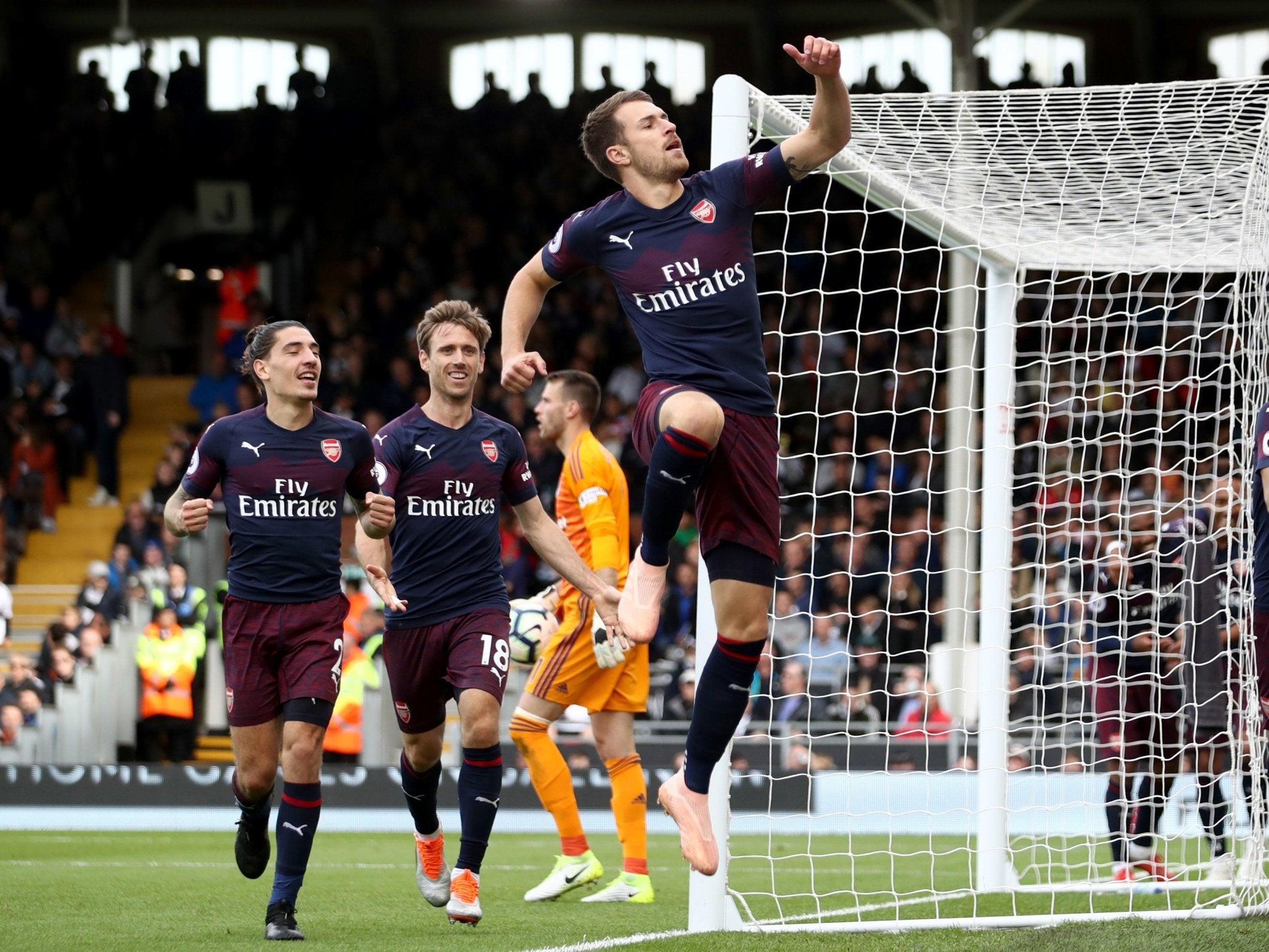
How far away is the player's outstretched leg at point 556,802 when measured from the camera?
291 inches

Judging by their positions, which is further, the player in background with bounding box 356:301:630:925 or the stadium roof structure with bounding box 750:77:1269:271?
the stadium roof structure with bounding box 750:77:1269:271

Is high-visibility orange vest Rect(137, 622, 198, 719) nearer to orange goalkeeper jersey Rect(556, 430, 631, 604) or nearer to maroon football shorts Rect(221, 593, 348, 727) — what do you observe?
orange goalkeeper jersey Rect(556, 430, 631, 604)

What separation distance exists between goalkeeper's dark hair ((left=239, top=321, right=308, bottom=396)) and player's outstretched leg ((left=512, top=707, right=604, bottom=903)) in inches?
82.4

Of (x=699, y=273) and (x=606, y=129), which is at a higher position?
(x=606, y=129)

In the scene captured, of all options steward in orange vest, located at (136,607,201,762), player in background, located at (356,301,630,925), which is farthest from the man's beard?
steward in orange vest, located at (136,607,201,762)

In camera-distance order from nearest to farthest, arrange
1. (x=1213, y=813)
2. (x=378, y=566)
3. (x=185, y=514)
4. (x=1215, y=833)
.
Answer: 1. (x=185, y=514)
2. (x=378, y=566)
3. (x=1215, y=833)
4. (x=1213, y=813)

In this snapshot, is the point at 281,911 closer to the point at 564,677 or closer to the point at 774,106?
the point at 564,677

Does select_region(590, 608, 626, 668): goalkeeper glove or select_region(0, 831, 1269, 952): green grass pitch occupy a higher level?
select_region(590, 608, 626, 668): goalkeeper glove

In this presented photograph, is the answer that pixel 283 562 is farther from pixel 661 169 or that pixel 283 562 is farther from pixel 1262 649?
pixel 1262 649

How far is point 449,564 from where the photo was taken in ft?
21.8

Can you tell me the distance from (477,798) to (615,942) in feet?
3.51

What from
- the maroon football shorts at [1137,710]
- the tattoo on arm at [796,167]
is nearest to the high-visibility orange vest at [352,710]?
the maroon football shorts at [1137,710]

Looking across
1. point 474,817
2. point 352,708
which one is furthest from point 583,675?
point 352,708

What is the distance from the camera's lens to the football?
7867 millimetres
